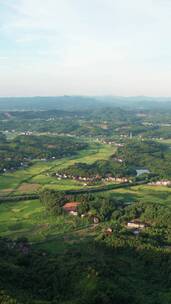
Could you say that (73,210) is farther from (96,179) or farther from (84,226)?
(96,179)

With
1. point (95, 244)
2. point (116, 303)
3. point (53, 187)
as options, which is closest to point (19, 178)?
point (53, 187)

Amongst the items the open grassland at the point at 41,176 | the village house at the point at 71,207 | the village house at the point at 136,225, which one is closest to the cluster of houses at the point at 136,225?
the village house at the point at 136,225

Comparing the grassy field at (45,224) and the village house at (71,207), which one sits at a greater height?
the village house at (71,207)

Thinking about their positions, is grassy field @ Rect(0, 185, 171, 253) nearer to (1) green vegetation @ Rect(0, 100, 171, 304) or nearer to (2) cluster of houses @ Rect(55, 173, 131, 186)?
(1) green vegetation @ Rect(0, 100, 171, 304)

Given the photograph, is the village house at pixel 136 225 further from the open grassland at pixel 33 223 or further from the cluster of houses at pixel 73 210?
the open grassland at pixel 33 223

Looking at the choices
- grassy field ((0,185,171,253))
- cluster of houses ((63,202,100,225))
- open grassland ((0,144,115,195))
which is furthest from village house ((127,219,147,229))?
open grassland ((0,144,115,195))
